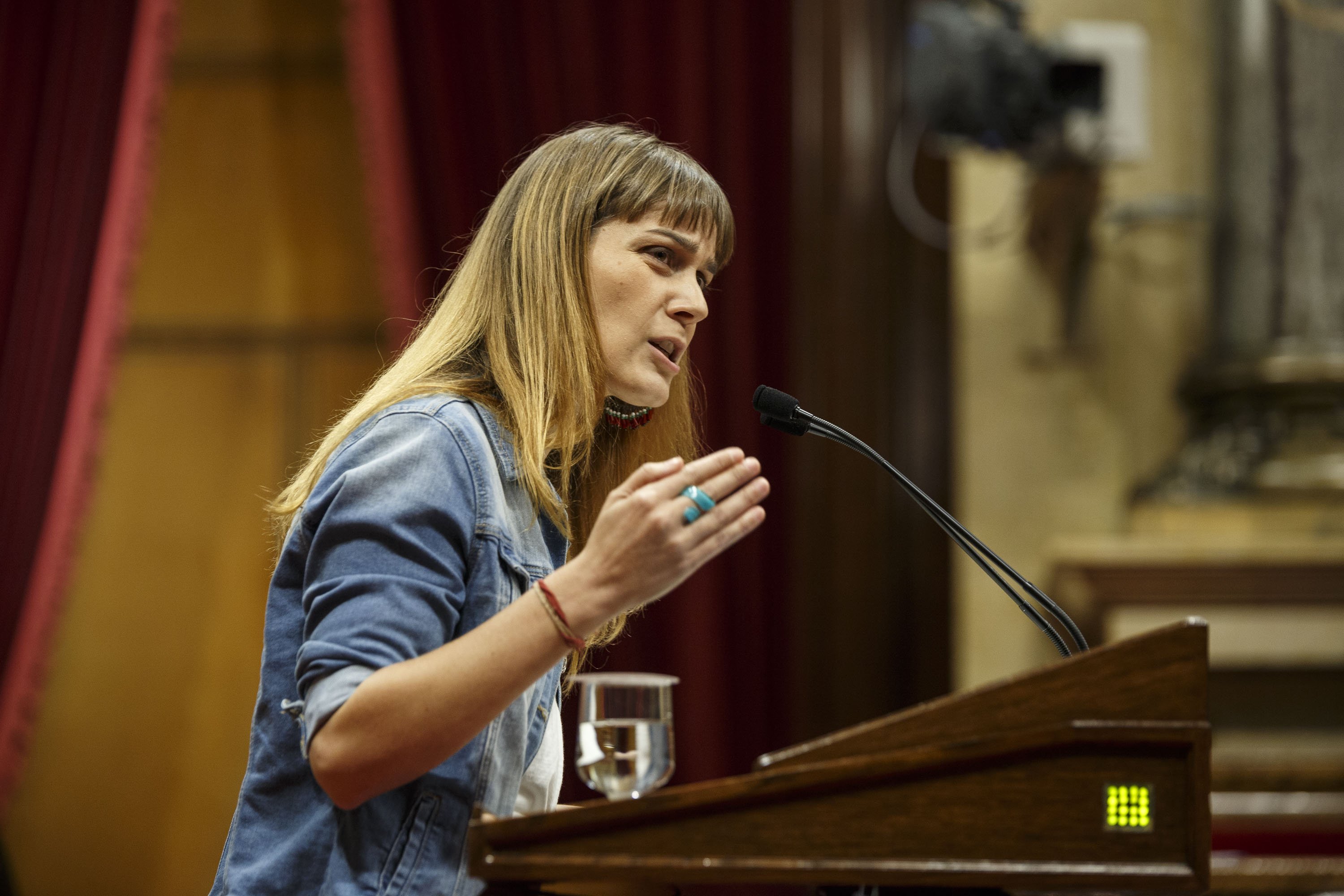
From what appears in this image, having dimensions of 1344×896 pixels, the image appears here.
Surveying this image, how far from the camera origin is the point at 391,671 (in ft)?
3.15

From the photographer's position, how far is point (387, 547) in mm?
1035

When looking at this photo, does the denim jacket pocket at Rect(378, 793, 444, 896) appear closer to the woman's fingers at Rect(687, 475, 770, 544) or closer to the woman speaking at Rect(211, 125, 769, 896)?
the woman speaking at Rect(211, 125, 769, 896)

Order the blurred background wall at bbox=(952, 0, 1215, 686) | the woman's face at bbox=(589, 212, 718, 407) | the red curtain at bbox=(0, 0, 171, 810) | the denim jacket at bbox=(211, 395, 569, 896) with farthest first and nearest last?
1. the blurred background wall at bbox=(952, 0, 1215, 686)
2. the red curtain at bbox=(0, 0, 171, 810)
3. the woman's face at bbox=(589, 212, 718, 407)
4. the denim jacket at bbox=(211, 395, 569, 896)

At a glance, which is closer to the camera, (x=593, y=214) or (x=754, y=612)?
(x=593, y=214)

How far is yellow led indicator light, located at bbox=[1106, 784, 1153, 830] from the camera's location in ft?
3.15

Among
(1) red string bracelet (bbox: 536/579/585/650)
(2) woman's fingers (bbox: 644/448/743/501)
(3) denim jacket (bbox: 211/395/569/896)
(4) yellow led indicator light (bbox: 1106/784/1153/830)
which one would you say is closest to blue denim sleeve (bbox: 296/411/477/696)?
(3) denim jacket (bbox: 211/395/569/896)

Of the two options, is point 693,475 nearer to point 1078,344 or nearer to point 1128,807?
point 1128,807

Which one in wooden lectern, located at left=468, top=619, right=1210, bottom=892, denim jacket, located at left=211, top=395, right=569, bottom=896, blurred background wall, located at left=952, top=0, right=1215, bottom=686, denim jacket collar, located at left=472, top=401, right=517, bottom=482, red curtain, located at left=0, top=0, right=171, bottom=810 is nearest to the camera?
wooden lectern, located at left=468, top=619, right=1210, bottom=892

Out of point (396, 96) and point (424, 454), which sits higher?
point (396, 96)

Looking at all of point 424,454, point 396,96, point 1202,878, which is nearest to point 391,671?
point 424,454

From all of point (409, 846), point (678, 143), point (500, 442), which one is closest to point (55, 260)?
point (678, 143)

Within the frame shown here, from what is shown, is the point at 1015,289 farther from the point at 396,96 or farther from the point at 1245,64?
the point at 396,96

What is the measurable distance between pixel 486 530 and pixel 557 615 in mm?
168

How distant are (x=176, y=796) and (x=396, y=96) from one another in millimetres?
1825
